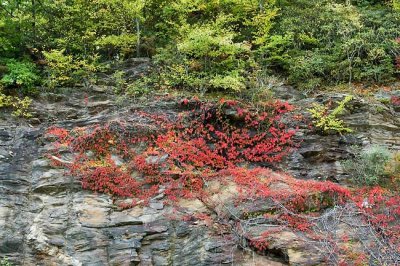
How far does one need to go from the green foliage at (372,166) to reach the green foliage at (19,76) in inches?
519

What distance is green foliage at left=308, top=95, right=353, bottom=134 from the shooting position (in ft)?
48.8

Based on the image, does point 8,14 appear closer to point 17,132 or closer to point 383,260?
point 17,132

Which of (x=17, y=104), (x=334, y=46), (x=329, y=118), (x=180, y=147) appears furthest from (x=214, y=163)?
(x=334, y=46)

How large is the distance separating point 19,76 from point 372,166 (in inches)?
552

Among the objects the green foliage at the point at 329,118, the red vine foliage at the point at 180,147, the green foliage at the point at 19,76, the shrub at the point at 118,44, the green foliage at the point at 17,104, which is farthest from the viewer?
the shrub at the point at 118,44

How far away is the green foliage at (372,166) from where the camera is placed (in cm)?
1280

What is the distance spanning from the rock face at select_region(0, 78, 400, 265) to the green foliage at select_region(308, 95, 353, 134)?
1.23 feet

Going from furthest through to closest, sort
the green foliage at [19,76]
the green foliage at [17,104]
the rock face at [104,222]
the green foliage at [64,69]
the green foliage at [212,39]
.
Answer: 1. the green foliage at [212,39]
2. the green foliage at [64,69]
3. the green foliage at [19,76]
4. the green foliage at [17,104]
5. the rock face at [104,222]

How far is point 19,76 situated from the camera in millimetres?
16734

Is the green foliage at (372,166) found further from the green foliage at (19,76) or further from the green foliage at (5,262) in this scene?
the green foliage at (19,76)

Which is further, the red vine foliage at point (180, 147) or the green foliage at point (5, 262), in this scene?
the red vine foliage at point (180, 147)

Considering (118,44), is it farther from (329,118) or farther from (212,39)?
(329,118)

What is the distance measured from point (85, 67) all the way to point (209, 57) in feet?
18.7

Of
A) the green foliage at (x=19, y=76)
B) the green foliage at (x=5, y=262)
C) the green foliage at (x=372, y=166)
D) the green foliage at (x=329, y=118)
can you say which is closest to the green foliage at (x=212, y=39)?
the green foliage at (x=19, y=76)
